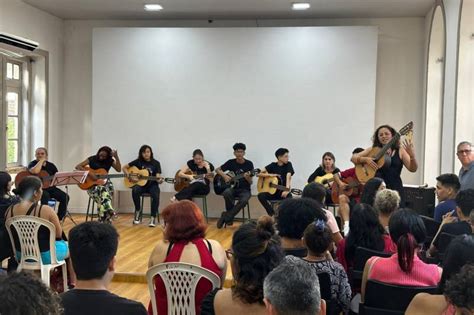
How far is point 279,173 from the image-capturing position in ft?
26.5

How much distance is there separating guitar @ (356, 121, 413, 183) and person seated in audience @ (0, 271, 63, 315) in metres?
4.61

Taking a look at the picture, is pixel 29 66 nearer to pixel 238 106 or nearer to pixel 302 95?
pixel 238 106

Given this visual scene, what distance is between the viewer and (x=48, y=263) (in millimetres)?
4180

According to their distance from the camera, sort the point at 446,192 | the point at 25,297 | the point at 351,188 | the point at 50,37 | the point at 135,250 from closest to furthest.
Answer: the point at 25,297, the point at 446,192, the point at 351,188, the point at 135,250, the point at 50,37

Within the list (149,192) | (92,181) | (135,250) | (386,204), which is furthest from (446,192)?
(92,181)

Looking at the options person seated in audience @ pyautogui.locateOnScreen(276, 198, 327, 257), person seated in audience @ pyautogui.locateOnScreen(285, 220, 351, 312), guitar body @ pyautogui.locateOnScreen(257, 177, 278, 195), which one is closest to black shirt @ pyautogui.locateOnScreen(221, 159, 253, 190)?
guitar body @ pyautogui.locateOnScreen(257, 177, 278, 195)

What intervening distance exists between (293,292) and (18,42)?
729 cm

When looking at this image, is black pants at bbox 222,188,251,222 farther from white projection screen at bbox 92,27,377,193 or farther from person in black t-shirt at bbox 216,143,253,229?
white projection screen at bbox 92,27,377,193

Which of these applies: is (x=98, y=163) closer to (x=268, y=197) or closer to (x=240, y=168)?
(x=240, y=168)

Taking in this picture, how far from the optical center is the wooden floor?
514 cm

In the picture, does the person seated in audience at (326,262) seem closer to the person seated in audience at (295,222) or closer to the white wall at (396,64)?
the person seated in audience at (295,222)

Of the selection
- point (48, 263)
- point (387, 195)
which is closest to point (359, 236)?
point (387, 195)

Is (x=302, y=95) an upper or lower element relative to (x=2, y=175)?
upper

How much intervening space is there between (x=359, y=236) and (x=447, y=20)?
14.3 ft
